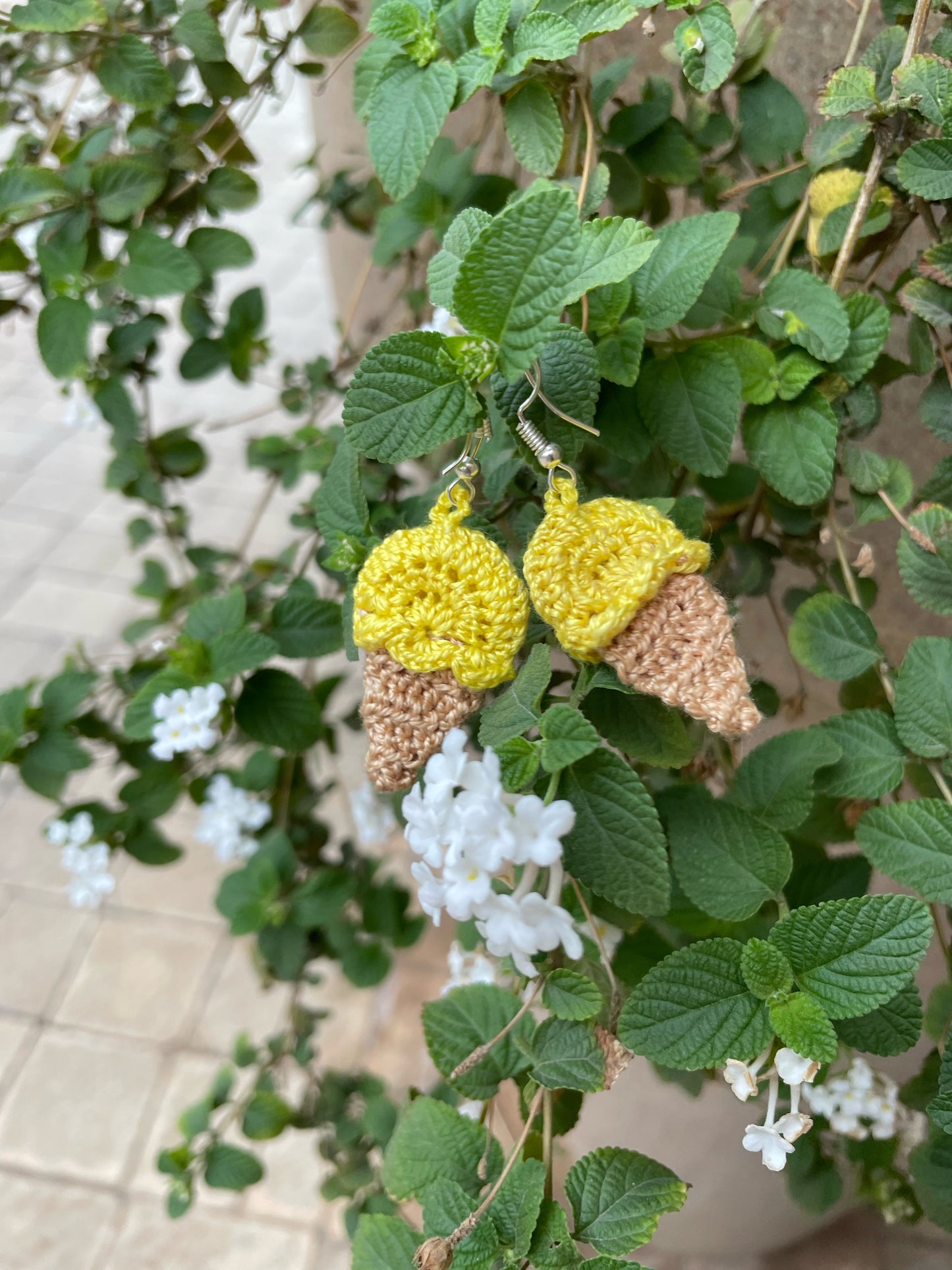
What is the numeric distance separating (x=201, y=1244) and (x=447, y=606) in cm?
104

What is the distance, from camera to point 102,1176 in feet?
3.74

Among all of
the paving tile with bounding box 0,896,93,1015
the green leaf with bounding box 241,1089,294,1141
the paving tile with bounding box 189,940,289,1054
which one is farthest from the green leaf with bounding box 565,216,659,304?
the paving tile with bounding box 0,896,93,1015

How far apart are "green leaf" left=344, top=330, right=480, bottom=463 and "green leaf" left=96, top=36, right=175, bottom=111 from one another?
360 millimetres

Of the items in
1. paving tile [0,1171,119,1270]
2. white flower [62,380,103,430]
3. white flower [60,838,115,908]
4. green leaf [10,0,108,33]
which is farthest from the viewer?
paving tile [0,1171,119,1270]

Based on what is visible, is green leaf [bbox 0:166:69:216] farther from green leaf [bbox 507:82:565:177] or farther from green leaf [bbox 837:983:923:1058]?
green leaf [bbox 837:983:923:1058]

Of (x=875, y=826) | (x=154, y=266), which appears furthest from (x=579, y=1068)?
(x=154, y=266)

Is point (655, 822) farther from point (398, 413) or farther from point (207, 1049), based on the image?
point (207, 1049)

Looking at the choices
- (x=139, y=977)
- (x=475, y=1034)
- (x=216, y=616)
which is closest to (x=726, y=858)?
(x=475, y=1034)

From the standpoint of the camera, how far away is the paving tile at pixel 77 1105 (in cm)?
115

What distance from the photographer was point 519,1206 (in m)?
0.41

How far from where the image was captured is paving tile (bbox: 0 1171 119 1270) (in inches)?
42.3

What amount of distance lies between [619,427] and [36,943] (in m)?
1.19

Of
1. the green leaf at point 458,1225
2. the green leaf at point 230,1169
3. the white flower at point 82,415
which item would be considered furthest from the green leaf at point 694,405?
the green leaf at point 230,1169

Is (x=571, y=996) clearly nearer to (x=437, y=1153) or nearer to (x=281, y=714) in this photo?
(x=437, y=1153)
